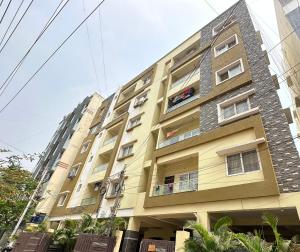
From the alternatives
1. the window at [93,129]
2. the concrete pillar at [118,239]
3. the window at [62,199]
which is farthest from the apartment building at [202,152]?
the window at [93,129]

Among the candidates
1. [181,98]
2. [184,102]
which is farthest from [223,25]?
[184,102]

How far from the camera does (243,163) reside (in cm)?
1059

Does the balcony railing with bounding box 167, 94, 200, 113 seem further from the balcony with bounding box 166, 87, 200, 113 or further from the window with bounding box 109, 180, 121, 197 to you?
the window with bounding box 109, 180, 121, 197

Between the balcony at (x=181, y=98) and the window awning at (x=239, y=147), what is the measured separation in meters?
6.54

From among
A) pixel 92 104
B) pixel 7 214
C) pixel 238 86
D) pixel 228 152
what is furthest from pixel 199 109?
pixel 92 104

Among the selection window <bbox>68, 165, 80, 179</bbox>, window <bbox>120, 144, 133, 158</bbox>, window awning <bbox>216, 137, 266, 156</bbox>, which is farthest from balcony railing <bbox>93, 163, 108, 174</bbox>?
window awning <bbox>216, 137, 266, 156</bbox>

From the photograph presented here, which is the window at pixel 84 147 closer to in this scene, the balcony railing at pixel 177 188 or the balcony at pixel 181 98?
the balcony at pixel 181 98

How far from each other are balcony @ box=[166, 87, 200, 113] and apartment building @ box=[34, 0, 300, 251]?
0.10 meters

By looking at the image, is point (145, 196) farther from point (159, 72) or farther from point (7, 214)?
point (7, 214)

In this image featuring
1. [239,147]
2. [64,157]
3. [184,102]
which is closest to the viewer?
[239,147]

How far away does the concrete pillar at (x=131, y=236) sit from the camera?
1304cm

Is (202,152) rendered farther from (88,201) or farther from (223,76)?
(88,201)

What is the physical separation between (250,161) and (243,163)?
324mm

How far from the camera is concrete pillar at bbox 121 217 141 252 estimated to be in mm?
13039
